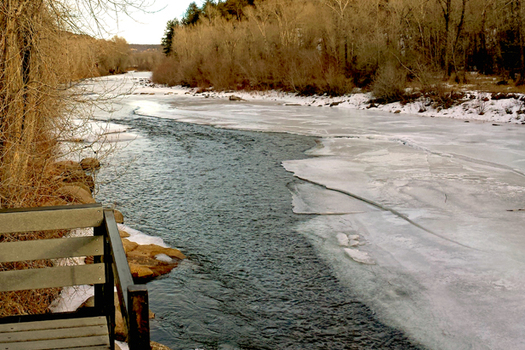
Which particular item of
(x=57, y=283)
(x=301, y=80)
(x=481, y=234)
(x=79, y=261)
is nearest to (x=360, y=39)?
(x=301, y=80)

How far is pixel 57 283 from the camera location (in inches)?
129

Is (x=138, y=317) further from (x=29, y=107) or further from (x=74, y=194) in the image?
(x=74, y=194)

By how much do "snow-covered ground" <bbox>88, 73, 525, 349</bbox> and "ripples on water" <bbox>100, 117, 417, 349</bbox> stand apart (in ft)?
1.19

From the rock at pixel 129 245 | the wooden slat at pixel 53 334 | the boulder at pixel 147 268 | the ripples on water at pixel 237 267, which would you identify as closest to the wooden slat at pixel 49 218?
the wooden slat at pixel 53 334

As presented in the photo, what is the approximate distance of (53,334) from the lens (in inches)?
123

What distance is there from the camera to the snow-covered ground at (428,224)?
5.39m

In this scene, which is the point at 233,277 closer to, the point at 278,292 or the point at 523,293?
the point at 278,292

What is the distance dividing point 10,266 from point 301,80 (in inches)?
1383

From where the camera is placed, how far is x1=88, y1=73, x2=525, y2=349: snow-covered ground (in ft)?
17.7

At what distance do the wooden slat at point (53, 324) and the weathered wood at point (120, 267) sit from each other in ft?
2.45

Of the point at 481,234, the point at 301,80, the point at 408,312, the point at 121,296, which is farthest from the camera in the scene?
the point at 301,80

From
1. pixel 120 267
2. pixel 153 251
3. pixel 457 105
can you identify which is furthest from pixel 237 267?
pixel 457 105

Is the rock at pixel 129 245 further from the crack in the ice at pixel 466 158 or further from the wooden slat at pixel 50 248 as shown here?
the crack in the ice at pixel 466 158

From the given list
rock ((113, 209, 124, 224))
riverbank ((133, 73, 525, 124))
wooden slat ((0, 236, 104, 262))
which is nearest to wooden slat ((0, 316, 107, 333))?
wooden slat ((0, 236, 104, 262))
